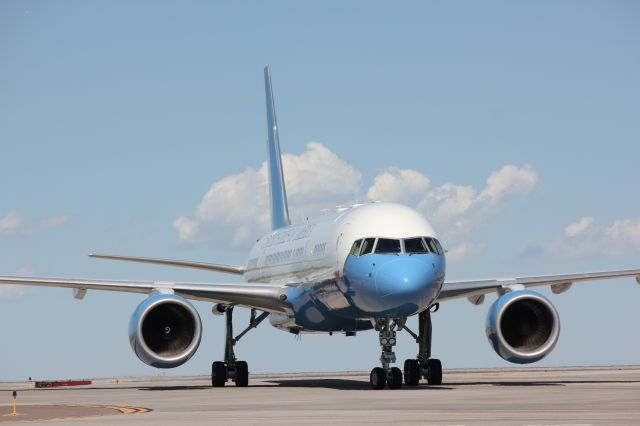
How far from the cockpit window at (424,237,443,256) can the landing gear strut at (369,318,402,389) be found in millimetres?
1988

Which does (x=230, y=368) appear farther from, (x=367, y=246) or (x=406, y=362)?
(x=367, y=246)

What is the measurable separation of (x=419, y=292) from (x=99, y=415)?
9.22 metres

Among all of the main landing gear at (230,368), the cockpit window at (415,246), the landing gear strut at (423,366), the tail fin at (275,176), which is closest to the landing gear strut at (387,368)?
the cockpit window at (415,246)

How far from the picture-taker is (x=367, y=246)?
27.8 metres

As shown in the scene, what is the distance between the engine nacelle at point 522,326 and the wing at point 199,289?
20.3ft

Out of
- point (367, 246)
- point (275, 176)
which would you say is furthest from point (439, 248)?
point (275, 176)

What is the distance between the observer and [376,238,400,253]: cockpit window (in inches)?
1083

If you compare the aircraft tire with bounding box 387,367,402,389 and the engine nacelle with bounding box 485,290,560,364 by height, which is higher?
the engine nacelle with bounding box 485,290,560,364

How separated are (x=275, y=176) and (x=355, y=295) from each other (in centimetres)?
1942

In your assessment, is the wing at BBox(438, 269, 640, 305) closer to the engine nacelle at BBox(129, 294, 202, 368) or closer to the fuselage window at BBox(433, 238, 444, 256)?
the fuselage window at BBox(433, 238, 444, 256)

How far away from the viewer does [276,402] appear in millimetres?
23266

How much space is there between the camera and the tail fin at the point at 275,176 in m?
44.5

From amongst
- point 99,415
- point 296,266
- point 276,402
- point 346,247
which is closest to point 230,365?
point 296,266

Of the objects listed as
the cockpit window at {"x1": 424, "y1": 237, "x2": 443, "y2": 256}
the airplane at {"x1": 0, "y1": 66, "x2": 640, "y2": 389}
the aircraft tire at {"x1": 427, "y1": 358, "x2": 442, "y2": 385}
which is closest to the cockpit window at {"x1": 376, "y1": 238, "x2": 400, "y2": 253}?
the airplane at {"x1": 0, "y1": 66, "x2": 640, "y2": 389}
